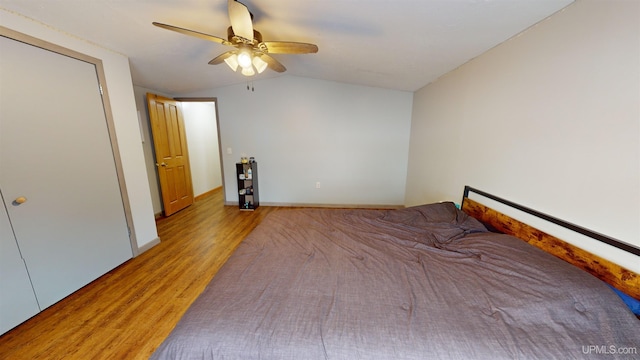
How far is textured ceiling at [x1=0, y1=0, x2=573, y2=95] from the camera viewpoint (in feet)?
4.64

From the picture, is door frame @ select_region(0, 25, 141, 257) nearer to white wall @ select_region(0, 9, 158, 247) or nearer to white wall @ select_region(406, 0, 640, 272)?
white wall @ select_region(0, 9, 158, 247)

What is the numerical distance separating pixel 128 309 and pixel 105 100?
1.95 metres

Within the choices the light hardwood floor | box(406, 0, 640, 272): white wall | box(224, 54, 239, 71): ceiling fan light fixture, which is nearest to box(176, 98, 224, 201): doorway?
the light hardwood floor

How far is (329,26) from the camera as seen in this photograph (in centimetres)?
181

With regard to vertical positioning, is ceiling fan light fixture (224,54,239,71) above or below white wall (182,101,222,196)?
above

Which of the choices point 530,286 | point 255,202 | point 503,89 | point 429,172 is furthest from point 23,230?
point 429,172

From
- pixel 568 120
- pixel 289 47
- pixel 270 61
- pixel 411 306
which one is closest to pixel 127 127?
pixel 270 61

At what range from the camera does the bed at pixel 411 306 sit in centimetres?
86

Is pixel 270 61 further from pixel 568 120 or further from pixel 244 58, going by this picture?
pixel 568 120

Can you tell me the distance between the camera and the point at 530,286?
1080mm

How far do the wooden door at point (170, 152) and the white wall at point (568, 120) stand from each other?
168 inches

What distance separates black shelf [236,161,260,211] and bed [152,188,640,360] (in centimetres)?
261

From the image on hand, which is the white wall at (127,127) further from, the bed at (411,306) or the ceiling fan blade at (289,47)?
the bed at (411,306)

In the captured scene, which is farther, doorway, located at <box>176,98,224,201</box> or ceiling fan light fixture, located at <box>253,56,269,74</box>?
doorway, located at <box>176,98,224,201</box>
